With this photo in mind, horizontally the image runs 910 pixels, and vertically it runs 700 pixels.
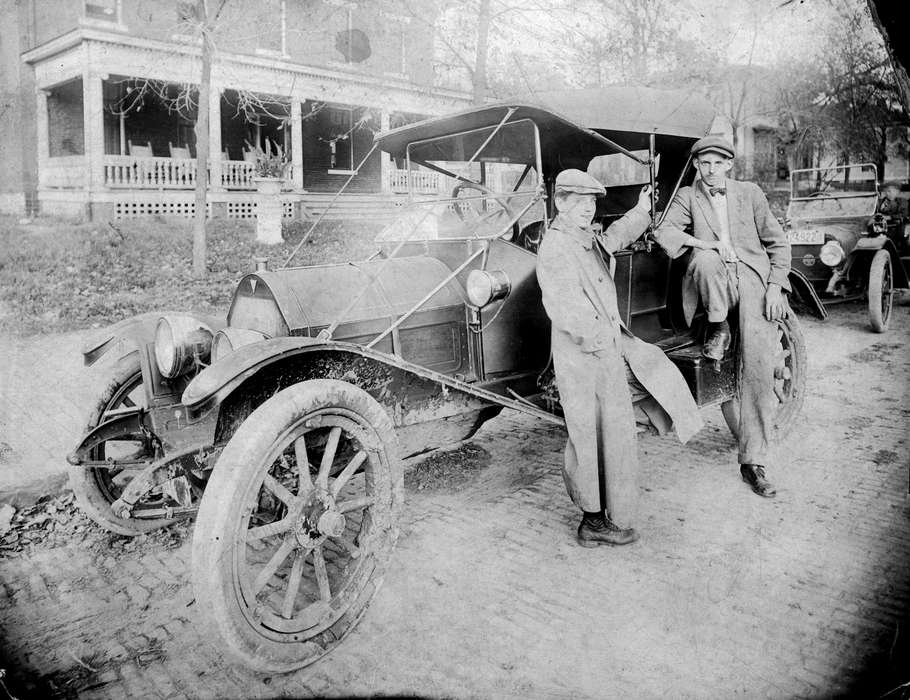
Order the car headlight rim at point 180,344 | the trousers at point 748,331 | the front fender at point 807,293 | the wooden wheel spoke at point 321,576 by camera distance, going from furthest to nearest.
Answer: the front fender at point 807,293 → the trousers at point 748,331 → the car headlight rim at point 180,344 → the wooden wheel spoke at point 321,576

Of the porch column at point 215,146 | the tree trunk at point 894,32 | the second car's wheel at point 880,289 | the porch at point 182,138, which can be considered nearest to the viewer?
the tree trunk at point 894,32

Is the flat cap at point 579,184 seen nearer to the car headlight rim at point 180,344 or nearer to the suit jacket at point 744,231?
the suit jacket at point 744,231

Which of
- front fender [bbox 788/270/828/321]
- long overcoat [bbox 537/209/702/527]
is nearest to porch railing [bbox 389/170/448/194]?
front fender [bbox 788/270/828/321]

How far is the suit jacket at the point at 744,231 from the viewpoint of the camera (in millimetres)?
4176

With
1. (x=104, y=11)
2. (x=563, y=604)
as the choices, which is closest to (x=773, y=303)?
(x=563, y=604)

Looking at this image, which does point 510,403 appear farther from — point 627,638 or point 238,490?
point 238,490

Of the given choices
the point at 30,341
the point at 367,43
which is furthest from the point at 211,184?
the point at 30,341

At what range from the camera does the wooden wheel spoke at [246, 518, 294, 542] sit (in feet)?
7.72

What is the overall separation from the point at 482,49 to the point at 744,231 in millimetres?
6617

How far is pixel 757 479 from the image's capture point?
405 centimetres

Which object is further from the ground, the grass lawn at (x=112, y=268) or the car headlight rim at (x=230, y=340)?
the grass lawn at (x=112, y=268)

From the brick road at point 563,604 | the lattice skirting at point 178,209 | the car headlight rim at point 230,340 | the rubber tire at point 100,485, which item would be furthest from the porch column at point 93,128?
the brick road at point 563,604

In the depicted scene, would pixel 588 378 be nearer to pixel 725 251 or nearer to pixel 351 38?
pixel 725 251

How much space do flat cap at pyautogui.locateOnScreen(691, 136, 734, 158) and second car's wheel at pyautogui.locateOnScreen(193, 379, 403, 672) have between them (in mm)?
2736
